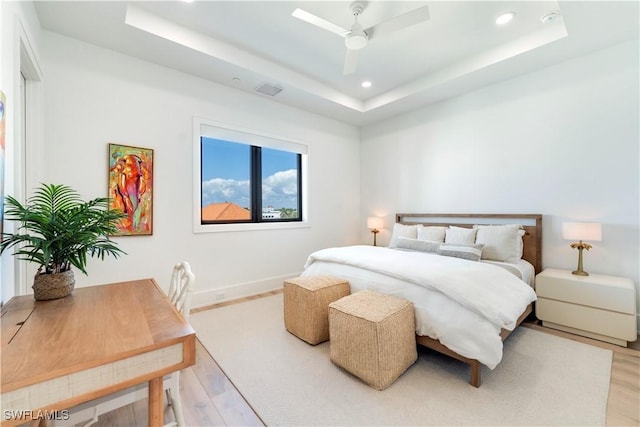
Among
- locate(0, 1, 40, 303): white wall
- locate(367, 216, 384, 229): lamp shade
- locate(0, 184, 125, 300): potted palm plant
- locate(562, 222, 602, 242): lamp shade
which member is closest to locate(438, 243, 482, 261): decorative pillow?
locate(562, 222, 602, 242): lamp shade

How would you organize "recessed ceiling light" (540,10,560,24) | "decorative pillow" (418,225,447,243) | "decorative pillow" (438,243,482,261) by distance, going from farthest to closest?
"decorative pillow" (418,225,447,243) → "decorative pillow" (438,243,482,261) → "recessed ceiling light" (540,10,560,24)

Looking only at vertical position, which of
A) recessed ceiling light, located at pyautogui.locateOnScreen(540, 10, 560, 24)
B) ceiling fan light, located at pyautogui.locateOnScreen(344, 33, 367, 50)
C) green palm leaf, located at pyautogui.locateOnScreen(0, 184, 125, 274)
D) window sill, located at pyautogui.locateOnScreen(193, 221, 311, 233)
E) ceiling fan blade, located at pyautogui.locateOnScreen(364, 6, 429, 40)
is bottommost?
window sill, located at pyautogui.locateOnScreen(193, 221, 311, 233)

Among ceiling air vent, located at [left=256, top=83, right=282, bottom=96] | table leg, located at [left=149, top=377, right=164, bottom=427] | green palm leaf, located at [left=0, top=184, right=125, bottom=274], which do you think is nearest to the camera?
table leg, located at [left=149, top=377, right=164, bottom=427]

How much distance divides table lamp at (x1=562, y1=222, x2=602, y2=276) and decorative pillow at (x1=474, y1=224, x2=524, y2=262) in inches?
16.7

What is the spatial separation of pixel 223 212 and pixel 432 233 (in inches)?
113

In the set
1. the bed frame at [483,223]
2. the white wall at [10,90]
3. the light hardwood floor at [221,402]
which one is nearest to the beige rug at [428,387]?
the light hardwood floor at [221,402]

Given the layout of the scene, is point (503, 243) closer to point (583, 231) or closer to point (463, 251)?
point (463, 251)

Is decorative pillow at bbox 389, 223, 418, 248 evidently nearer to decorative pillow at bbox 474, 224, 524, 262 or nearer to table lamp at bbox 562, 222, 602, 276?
decorative pillow at bbox 474, 224, 524, 262

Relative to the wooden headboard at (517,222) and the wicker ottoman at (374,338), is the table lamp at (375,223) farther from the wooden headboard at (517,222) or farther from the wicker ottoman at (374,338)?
the wicker ottoman at (374,338)

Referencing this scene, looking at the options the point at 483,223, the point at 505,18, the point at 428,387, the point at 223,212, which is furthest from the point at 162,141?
the point at 483,223

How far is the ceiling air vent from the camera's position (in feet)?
11.5

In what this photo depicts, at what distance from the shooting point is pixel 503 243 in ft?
10.0

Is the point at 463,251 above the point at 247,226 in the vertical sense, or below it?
below

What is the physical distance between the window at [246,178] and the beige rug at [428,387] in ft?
5.71
